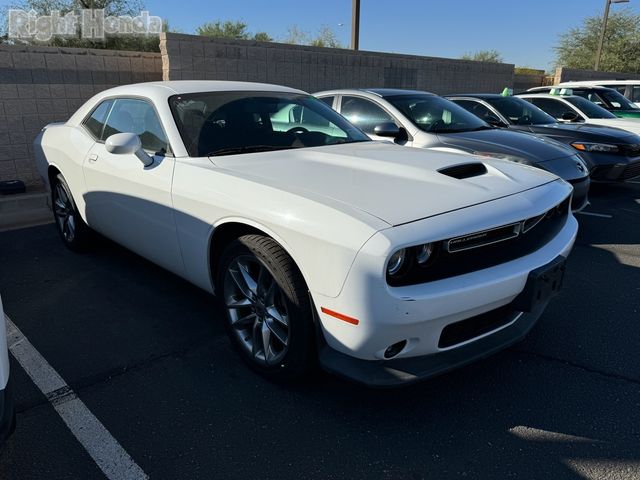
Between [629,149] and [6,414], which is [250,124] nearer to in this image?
[6,414]

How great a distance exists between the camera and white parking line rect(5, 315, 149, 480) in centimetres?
213

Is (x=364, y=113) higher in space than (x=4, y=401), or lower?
higher

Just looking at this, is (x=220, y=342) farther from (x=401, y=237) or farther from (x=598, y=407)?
(x=598, y=407)

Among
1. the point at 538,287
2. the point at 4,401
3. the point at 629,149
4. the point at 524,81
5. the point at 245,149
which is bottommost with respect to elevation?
the point at 4,401

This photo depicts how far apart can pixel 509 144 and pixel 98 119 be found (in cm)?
423

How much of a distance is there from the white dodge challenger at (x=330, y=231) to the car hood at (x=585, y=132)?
4573 millimetres

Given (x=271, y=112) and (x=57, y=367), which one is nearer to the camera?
(x=57, y=367)

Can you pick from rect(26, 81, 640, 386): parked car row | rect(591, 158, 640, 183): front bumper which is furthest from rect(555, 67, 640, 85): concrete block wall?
rect(26, 81, 640, 386): parked car row

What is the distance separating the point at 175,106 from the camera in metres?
3.36

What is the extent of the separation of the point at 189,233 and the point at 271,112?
4.13 feet

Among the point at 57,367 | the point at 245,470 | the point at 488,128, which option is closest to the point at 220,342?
the point at 57,367

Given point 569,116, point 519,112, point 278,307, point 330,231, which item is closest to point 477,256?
point 330,231

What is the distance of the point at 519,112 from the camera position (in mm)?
7797

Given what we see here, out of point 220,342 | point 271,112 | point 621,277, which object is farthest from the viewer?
point 621,277
